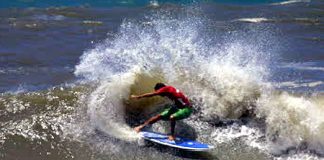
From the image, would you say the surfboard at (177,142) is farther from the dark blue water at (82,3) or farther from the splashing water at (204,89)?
the dark blue water at (82,3)

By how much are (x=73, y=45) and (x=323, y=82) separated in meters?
9.52

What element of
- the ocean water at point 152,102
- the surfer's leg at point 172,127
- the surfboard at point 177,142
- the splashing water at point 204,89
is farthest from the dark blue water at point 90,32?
the surfer's leg at point 172,127

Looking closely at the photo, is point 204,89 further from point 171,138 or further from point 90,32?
point 90,32

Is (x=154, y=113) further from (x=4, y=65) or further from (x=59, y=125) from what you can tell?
(x=4, y=65)

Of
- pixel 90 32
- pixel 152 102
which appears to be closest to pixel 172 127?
pixel 152 102

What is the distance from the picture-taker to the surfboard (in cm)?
1079

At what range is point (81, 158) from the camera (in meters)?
10.6

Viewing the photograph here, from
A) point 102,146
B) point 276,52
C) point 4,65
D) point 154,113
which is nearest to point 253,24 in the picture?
point 276,52

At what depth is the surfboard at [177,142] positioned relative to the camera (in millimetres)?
10791

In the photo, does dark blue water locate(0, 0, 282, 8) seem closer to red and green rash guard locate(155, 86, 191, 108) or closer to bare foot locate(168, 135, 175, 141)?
red and green rash guard locate(155, 86, 191, 108)

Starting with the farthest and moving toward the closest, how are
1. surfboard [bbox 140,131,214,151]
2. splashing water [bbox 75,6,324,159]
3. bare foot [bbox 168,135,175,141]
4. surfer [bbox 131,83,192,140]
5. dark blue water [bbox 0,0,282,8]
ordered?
dark blue water [bbox 0,0,282,8]
splashing water [bbox 75,6,324,159]
surfer [bbox 131,83,192,140]
bare foot [bbox 168,135,175,141]
surfboard [bbox 140,131,214,151]

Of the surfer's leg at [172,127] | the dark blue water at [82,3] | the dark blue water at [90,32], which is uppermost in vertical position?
the surfer's leg at [172,127]

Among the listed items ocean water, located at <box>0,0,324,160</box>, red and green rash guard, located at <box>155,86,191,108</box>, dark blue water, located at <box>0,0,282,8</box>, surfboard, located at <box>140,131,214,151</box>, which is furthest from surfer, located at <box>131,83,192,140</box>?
dark blue water, located at <box>0,0,282,8</box>

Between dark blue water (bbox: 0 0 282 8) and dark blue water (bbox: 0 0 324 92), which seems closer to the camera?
dark blue water (bbox: 0 0 324 92)
